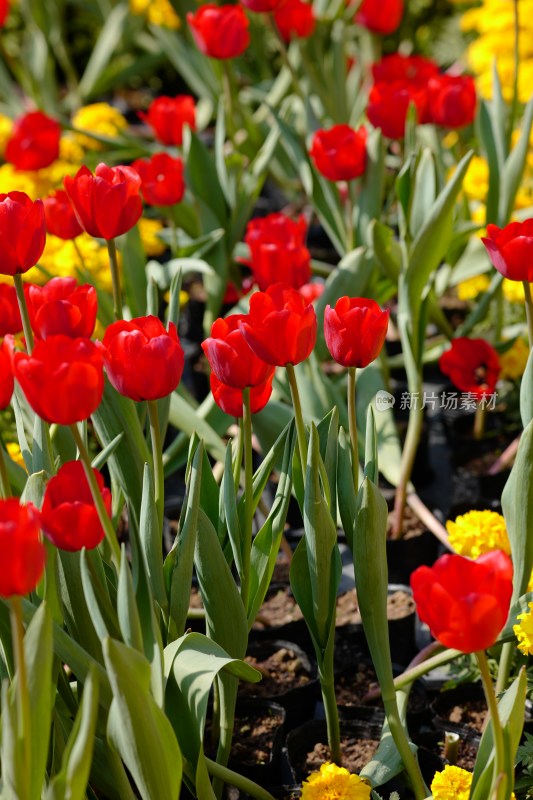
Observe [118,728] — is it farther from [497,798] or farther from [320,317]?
[320,317]

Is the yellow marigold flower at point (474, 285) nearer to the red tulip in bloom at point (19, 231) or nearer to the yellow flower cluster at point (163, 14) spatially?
the red tulip in bloom at point (19, 231)

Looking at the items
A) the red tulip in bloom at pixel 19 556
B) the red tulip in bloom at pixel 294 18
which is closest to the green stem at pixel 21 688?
the red tulip in bloom at pixel 19 556

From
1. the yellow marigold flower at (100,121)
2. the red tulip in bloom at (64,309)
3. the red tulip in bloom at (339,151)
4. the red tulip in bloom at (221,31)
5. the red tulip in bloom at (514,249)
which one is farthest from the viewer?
the yellow marigold flower at (100,121)

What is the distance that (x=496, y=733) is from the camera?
91 cm

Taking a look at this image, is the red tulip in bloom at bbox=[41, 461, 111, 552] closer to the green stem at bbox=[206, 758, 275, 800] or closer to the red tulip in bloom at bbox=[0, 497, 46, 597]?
the red tulip in bloom at bbox=[0, 497, 46, 597]

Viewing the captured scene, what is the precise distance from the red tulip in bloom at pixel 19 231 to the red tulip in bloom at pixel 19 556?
16.6 inches

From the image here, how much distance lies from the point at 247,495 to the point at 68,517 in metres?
0.27

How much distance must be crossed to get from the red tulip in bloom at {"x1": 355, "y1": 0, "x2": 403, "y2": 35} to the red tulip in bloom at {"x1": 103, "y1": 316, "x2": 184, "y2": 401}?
70.3 inches

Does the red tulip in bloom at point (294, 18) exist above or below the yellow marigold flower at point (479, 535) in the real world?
Answer: above

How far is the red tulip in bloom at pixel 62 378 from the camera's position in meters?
0.89

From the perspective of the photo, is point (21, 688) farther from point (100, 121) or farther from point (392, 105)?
point (100, 121)

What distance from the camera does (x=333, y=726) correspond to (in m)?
1.29

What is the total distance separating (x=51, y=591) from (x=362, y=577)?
0.33 m

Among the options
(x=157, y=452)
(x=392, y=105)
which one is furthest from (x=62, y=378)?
(x=392, y=105)
